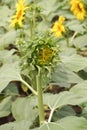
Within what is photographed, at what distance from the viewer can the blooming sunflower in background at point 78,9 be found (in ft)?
8.48

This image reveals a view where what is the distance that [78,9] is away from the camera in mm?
2629

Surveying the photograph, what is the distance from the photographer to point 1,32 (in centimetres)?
253

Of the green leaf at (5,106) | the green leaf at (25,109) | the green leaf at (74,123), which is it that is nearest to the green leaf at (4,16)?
the green leaf at (5,106)

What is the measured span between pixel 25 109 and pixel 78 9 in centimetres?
121

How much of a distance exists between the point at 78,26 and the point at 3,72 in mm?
1079

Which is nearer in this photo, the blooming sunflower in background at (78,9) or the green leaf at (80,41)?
the green leaf at (80,41)

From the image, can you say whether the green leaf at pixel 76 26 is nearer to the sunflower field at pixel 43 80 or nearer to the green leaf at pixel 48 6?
the sunflower field at pixel 43 80

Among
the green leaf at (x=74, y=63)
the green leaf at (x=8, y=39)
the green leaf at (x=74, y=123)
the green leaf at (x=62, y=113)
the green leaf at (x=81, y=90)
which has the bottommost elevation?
the green leaf at (x=62, y=113)

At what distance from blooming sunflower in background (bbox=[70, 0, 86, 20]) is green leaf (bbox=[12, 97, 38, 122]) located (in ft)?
3.59

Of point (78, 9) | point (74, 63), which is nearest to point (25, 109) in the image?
point (74, 63)

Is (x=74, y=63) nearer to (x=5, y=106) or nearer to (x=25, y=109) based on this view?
(x=25, y=109)

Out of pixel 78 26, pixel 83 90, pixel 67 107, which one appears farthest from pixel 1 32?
pixel 83 90

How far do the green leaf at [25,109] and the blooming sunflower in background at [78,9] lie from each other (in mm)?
1095

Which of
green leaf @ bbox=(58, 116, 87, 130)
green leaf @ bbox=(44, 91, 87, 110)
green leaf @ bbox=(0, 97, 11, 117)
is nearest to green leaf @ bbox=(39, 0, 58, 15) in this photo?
green leaf @ bbox=(0, 97, 11, 117)
